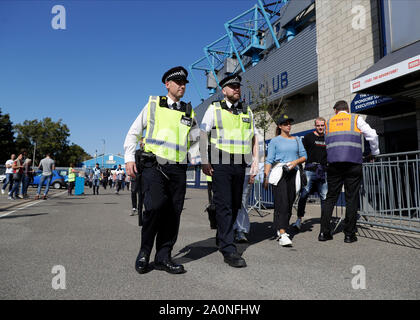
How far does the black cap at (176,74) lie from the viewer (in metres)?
3.16

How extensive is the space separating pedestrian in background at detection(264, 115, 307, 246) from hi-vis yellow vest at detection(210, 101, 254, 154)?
1.07 m

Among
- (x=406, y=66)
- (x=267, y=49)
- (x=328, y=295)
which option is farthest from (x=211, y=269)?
(x=267, y=49)

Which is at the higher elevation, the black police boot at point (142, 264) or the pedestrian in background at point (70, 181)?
the pedestrian in background at point (70, 181)

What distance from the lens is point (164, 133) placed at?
297 cm

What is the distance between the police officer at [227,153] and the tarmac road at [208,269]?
47 cm

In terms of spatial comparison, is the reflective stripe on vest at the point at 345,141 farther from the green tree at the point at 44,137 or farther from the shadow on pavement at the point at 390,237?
the green tree at the point at 44,137

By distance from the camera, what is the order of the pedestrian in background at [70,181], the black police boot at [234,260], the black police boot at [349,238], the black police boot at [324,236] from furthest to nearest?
1. the pedestrian in background at [70,181]
2. the black police boot at [324,236]
3. the black police boot at [349,238]
4. the black police boot at [234,260]

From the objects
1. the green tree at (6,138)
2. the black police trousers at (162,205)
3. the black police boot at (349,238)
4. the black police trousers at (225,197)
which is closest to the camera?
the black police trousers at (162,205)

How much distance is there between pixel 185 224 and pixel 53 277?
357cm

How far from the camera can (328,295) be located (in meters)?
2.26

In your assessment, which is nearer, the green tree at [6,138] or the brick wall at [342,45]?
the brick wall at [342,45]

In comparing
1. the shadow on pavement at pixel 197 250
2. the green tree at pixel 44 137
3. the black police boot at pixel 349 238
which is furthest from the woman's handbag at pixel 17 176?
the green tree at pixel 44 137

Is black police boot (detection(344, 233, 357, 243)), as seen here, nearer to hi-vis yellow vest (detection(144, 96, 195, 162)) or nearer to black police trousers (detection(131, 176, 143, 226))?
hi-vis yellow vest (detection(144, 96, 195, 162))

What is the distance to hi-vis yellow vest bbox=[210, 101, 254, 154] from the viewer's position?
3.46 meters
